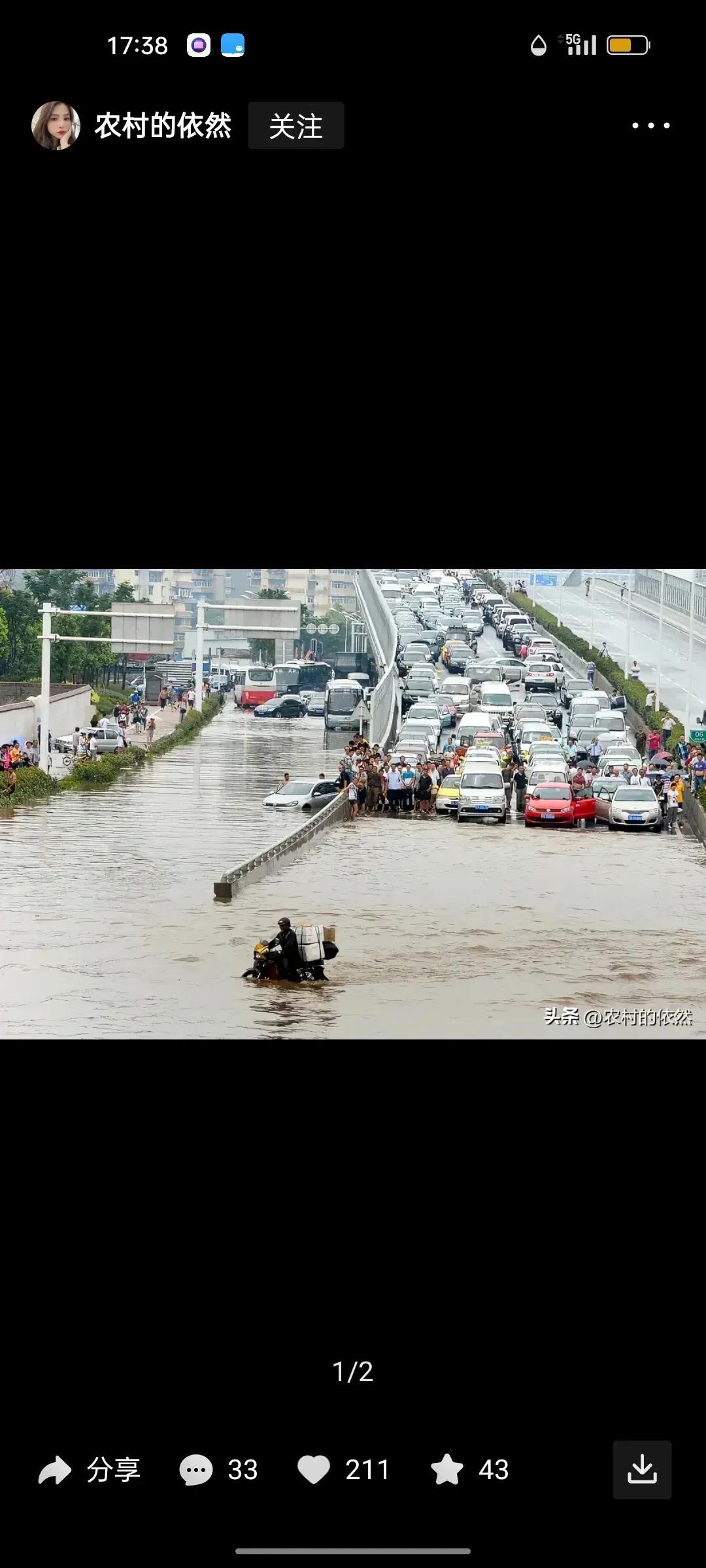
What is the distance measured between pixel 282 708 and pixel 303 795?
74 centimetres

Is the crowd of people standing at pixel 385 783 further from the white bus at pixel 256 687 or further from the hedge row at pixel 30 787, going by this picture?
the hedge row at pixel 30 787

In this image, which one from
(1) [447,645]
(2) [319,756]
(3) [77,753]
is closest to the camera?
(3) [77,753]

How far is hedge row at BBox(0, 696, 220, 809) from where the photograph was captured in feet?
37.8

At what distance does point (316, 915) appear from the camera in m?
10.4

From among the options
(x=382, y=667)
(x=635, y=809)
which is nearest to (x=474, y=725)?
(x=382, y=667)

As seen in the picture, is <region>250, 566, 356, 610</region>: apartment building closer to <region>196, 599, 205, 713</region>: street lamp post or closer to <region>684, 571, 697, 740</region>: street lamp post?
<region>196, 599, 205, 713</region>: street lamp post

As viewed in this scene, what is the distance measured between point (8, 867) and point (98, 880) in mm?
600

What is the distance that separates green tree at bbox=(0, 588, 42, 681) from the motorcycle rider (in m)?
3.48

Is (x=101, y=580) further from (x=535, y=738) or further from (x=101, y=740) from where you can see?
(x=535, y=738)

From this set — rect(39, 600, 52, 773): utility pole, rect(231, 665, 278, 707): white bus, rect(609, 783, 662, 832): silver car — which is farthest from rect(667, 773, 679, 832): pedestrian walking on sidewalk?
rect(39, 600, 52, 773): utility pole
